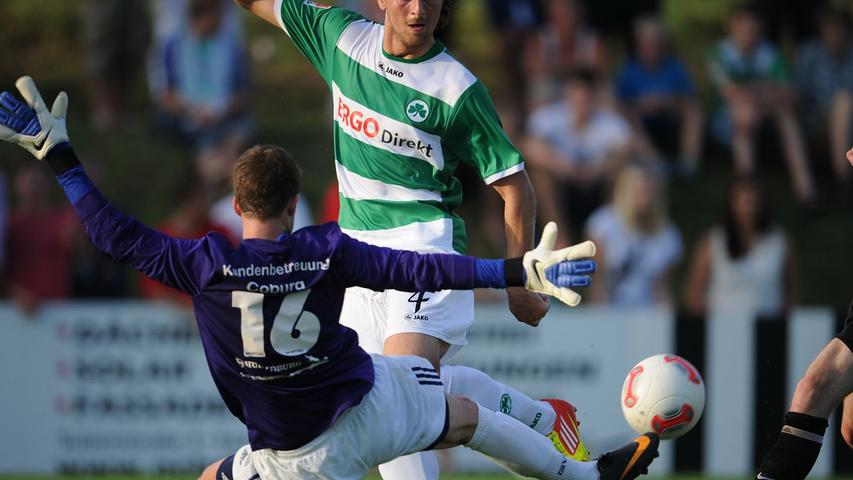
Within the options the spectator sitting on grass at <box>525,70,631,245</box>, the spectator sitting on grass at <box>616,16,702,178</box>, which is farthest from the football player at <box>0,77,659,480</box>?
the spectator sitting on grass at <box>616,16,702,178</box>

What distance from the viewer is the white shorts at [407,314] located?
6.29 meters

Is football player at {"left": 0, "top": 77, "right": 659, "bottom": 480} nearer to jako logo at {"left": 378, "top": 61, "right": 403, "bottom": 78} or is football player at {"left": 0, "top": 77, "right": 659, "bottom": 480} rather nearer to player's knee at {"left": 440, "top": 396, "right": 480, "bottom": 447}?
player's knee at {"left": 440, "top": 396, "right": 480, "bottom": 447}

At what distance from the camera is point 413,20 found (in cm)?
626

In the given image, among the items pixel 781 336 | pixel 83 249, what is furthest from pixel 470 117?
pixel 83 249

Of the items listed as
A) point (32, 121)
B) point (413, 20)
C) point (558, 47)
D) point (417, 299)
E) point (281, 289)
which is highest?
point (558, 47)

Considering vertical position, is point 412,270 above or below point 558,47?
below

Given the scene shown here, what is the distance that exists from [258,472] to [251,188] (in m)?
1.21

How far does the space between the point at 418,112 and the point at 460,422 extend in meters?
1.51

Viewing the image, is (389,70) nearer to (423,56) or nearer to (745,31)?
(423,56)

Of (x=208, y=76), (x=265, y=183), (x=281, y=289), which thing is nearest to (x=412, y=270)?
(x=281, y=289)

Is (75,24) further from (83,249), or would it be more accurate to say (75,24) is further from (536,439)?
(536,439)

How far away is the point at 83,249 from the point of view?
1161 centimetres

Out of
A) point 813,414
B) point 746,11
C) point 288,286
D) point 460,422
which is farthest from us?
point 746,11

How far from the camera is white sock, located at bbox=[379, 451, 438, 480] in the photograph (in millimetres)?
6277
